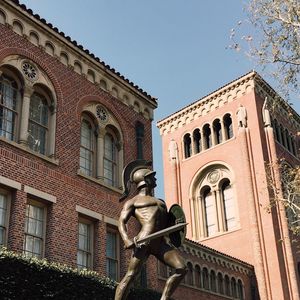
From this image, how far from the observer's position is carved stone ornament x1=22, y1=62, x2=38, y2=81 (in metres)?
16.9

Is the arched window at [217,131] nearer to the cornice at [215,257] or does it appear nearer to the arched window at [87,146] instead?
the cornice at [215,257]

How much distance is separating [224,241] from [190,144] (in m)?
8.78

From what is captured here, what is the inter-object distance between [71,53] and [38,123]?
141 inches

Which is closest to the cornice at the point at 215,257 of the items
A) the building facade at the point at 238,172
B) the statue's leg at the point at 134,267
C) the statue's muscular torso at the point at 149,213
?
the building facade at the point at 238,172

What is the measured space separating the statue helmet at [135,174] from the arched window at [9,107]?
27.2 ft

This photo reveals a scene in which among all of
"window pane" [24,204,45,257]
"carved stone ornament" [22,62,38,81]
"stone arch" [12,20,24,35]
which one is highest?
"stone arch" [12,20,24,35]

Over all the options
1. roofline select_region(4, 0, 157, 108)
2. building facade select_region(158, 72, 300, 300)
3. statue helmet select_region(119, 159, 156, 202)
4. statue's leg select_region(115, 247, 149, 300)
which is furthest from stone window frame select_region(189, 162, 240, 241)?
statue's leg select_region(115, 247, 149, 300)

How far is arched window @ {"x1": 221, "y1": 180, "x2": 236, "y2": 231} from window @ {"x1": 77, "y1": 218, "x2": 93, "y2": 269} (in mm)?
18579

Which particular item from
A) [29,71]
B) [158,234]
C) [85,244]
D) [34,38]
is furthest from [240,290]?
[158,234]

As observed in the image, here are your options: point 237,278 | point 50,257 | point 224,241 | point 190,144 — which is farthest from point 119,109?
point 190,144

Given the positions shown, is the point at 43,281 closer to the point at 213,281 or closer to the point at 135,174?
the point at 135,174

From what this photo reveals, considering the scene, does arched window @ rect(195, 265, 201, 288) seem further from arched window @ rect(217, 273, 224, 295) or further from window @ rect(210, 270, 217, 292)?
arched window @ rect(217, 273, 224, 295)

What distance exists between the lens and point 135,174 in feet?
27.5

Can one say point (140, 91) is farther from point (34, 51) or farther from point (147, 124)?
point (34, 51)
